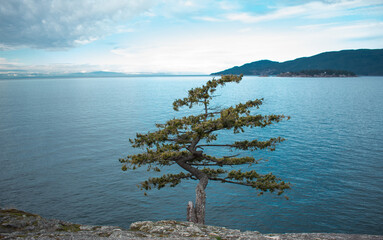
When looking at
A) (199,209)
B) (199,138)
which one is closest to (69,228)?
(199,209)

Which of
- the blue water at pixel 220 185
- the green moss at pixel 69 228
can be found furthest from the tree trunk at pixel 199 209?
the green moss at pixel 69 228

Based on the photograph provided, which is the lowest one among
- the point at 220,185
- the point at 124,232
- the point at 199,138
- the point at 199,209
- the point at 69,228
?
the point at 220,185

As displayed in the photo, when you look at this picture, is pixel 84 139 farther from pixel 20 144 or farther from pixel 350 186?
pixel 350 186

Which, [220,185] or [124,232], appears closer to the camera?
[124,232]

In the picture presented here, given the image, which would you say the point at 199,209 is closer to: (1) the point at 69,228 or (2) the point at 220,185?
(1) the point at 69,228

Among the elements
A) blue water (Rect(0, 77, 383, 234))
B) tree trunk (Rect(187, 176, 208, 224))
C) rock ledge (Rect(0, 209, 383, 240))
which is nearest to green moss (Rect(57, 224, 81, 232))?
rock ledge (Rect(0, 209, 383, 240))

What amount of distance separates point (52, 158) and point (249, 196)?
110 ft

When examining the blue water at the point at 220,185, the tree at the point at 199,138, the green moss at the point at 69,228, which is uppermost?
the tree at the point at 199,138

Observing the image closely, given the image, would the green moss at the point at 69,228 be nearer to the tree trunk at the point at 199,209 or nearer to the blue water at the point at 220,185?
the tree trunk at the point at 199,209

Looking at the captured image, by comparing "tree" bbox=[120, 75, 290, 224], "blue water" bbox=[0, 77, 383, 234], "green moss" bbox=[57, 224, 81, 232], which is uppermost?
"tree" bbox=[120, 75, 290, 224]

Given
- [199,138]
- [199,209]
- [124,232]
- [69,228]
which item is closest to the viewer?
[124,232]

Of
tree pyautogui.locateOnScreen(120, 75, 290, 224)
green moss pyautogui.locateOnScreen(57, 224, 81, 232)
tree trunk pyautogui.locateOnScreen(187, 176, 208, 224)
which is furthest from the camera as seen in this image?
tree trunk pyautogui.locateOnScreen(187, 176, 208, 224)

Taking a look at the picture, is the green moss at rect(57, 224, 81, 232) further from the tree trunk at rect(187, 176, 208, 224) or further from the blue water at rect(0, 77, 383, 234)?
the blue water at rect(0, 77, 383, 234)

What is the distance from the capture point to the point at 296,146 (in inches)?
1820
